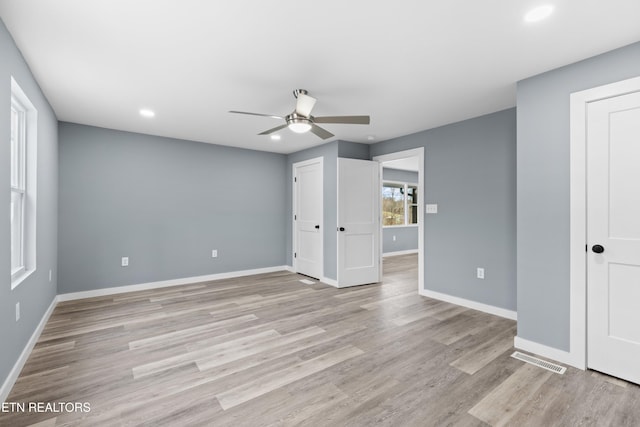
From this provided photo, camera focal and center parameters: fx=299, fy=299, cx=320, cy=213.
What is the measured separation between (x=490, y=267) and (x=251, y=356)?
9.48 feet

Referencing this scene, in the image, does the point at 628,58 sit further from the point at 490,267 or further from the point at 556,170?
the point at 490,267

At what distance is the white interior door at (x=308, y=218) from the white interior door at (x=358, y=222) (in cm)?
51

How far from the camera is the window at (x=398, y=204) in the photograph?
27.8 feet

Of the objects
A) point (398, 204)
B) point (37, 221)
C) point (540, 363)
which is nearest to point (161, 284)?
point (37, 221)

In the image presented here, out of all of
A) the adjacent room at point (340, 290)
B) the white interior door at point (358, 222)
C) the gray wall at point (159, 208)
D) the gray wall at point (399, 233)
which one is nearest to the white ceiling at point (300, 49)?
the adjacent room at point (340, 290)

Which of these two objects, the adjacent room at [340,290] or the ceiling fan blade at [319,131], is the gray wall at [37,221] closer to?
the adjacent room at [340,290]

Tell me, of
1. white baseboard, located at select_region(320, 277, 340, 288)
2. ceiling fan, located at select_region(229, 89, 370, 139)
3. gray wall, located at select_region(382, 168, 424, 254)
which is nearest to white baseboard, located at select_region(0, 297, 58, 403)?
ceiling fan, located at select_region(229, 89, 370, 139)

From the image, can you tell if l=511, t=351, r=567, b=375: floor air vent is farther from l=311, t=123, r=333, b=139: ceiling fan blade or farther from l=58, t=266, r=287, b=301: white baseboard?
l=58, t=266, r=287, b=301: white baseboard

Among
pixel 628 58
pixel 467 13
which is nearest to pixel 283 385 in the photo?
pixel 467 13

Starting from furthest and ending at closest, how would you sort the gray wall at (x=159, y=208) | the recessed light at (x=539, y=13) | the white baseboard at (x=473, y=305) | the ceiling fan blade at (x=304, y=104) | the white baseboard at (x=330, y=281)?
the white baseboard at (x=330, y=281), the gray wall at (x=159, y=208), the white baseboard at (x=473, y=305), the ceiling fan blade at (x=304, y=104), the recessed light at (x=539, y=13)

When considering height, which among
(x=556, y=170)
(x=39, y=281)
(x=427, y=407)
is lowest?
(x=427, y=407)

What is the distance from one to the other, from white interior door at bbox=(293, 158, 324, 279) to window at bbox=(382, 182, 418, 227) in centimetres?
328

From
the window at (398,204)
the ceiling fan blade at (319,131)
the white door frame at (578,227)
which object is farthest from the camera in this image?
the window at (398,204)

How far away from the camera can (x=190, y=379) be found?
2193mm
